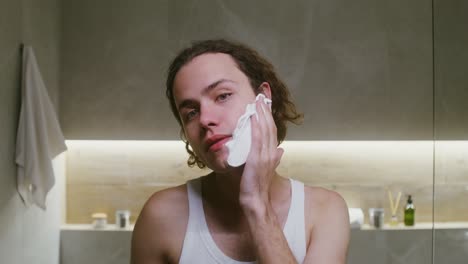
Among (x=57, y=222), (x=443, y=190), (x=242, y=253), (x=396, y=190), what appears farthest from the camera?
(x=396, y=190)

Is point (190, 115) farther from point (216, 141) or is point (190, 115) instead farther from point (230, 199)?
point (230, 199)

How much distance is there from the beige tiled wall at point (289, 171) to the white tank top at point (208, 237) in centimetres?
144

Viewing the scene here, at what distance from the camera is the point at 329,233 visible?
899 mm

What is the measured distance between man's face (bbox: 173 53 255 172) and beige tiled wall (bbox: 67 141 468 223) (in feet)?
4.87

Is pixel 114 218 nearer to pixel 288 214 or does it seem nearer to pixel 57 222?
pixel 57 222

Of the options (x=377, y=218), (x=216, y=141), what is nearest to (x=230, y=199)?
(x=216, y=141)

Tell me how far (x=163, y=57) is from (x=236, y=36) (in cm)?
33

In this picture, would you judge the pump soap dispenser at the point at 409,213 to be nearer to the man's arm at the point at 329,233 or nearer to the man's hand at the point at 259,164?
the man's arm at the point at 329,233

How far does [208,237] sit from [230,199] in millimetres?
103

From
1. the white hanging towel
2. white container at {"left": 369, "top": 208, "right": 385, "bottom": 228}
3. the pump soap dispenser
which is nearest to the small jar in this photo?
the white hanging towel

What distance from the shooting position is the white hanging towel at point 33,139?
183 cm

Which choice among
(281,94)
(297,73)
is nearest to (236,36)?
(297,73)

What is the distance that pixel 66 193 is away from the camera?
2.39 meters

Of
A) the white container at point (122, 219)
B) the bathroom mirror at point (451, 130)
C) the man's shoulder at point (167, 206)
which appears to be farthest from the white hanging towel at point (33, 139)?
the bathroom mirror at point (451, 130)
